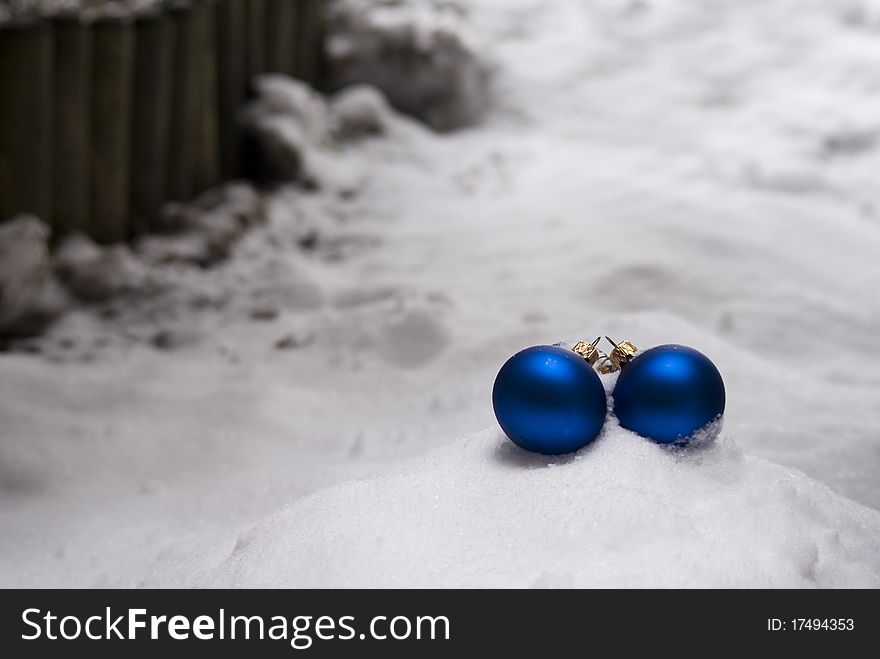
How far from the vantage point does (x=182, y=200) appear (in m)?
3.55

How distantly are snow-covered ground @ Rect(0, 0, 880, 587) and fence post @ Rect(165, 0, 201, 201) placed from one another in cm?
34

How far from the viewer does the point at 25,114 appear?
2.79 meters

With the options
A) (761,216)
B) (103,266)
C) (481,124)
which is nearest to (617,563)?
(103,266)

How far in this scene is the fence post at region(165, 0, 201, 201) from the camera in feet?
11.1

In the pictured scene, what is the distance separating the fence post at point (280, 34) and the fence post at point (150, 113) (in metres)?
0.84

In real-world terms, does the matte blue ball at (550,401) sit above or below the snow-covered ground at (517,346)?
above

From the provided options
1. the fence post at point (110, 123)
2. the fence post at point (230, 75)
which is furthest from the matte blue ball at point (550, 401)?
the fence post at point (230, 75)

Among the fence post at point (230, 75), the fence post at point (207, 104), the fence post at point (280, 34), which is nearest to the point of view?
the fence post at point (207, 104)

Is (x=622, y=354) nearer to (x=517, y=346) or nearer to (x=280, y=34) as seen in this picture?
(x=517, y=346)

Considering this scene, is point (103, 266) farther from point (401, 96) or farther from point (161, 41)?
point (401, 96)

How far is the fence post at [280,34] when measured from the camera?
412 cm

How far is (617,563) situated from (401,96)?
142 inches

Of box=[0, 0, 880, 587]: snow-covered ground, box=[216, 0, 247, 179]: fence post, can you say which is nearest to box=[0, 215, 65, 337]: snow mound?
box=[0, 0, 880, 587]: snow-covered ground

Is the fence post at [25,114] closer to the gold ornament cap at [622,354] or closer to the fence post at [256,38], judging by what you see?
the fence post at [256,38]
